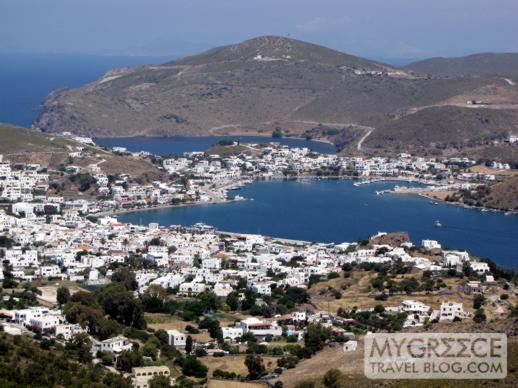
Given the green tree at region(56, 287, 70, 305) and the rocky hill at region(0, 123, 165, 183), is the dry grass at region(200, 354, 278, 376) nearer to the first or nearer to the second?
the green tree at region(56, 287, 70, 305)

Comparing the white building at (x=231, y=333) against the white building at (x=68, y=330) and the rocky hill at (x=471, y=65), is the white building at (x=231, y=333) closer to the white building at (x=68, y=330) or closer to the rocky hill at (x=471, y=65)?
the white building at (x=68, y=330)

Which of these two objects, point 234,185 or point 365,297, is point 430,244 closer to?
point 365,297

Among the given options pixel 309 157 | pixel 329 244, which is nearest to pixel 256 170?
pixel 309 157

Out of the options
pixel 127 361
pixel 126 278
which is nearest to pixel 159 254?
pixel 126 278

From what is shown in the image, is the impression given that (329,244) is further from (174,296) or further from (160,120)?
(160,120)

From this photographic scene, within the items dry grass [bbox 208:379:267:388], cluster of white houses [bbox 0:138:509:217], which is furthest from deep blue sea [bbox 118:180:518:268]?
dry grass [bbox 208:379:267:388]

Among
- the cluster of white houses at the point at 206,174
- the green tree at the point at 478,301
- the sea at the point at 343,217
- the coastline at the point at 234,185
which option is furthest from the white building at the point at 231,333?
the coastline at the point at 234,185
